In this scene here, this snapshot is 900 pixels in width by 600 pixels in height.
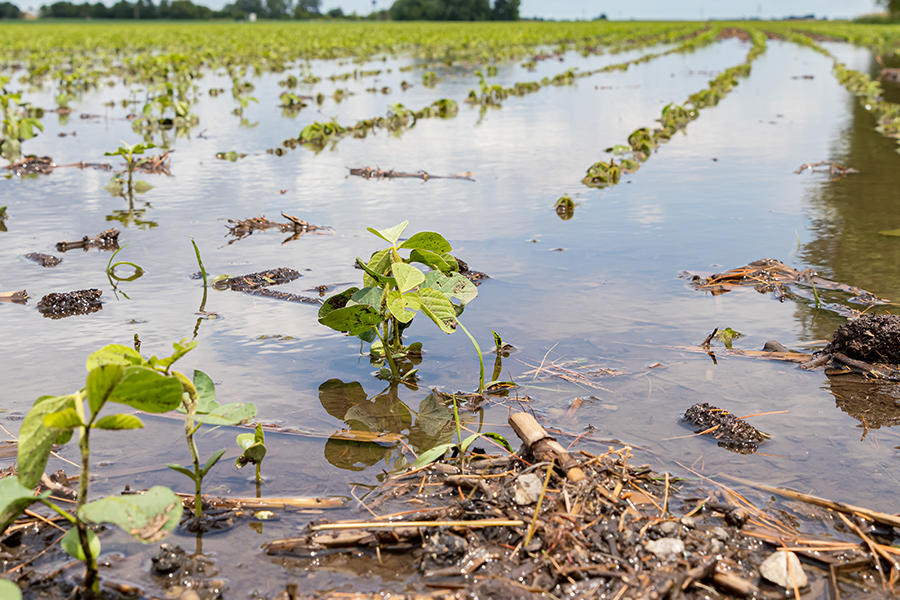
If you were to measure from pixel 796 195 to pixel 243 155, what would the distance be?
5307 mm

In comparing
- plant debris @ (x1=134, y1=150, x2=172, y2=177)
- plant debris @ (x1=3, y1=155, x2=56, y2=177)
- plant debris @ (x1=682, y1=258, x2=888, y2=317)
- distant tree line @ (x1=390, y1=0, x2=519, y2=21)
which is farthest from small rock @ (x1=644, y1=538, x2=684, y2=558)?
distant tree line @ (x1=390, y1=0, x2=519, y2=21)

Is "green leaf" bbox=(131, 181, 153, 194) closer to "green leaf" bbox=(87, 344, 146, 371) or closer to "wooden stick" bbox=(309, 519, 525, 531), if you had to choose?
"green leaf" bbox=(87, 344, 146, 371)

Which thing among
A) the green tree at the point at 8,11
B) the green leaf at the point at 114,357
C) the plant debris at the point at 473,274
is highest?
the green tree at the point at 8,11

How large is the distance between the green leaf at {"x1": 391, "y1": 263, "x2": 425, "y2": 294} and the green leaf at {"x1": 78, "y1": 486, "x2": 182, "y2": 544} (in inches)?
43.6

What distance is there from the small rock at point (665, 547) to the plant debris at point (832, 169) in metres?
5.61

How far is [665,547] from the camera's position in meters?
1.72

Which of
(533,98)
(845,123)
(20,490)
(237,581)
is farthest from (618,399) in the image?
(533,98)

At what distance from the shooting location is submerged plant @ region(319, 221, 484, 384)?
2.50 m

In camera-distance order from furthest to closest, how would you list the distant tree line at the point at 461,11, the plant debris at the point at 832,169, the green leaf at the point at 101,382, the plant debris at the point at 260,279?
the distant tree line at the point at 461,11, the plant debris at the point at 832,169, the plant debris at the point at 260,279, the green leaf at the point at 101,382

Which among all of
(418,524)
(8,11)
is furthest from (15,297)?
(8,11)

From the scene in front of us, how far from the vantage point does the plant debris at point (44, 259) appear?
4059 mm

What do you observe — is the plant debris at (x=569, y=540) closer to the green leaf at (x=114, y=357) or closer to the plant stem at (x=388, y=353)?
the green leaf at (x=114, y=357)

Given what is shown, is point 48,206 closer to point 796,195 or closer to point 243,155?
point 243,155

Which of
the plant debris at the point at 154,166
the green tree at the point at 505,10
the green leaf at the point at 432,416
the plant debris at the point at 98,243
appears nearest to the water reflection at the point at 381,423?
the green leaf at the point at 432,416
